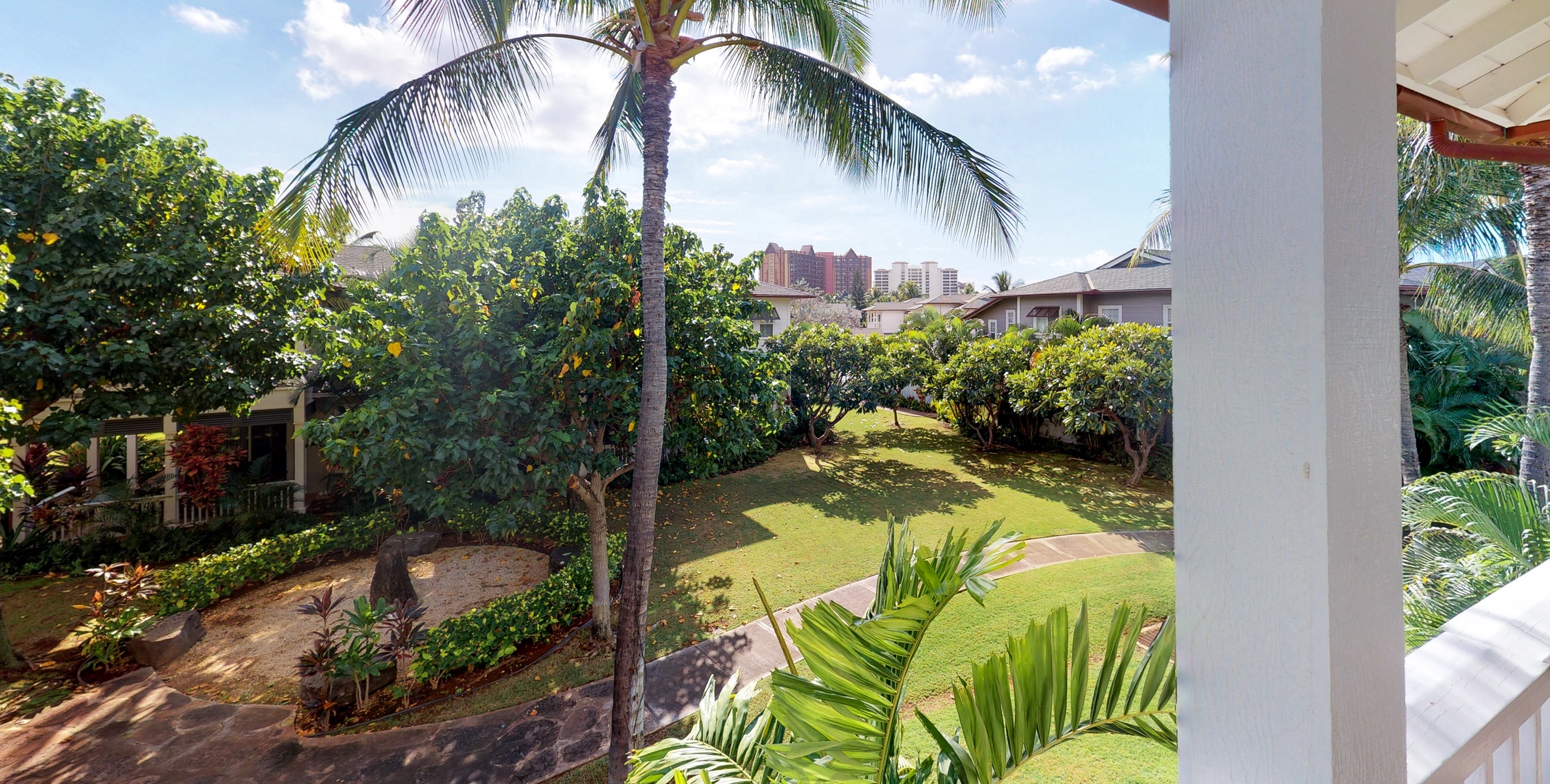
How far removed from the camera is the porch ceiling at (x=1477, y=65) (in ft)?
6.32

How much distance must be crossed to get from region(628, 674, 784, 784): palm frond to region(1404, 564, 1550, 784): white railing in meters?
1.32

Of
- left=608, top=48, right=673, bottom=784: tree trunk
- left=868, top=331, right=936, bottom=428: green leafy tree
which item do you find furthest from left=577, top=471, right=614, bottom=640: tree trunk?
left=868, top=331, right=936, bottom=428: green leafy tree

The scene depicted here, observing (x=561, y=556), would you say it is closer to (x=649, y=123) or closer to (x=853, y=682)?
(x=649, y=123)

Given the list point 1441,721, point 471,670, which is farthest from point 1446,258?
point 471,670

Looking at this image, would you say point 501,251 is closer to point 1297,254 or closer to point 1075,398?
point 1297,254

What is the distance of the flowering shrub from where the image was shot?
9.02 m

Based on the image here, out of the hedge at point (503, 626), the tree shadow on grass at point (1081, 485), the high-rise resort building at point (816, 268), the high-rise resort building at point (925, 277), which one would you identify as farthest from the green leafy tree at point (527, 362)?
the high-rise resort building at point (925, 277)

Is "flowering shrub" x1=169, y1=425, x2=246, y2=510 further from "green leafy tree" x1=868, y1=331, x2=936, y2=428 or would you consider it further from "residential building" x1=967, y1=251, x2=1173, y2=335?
"residential building" x1=967, y1=251, x2=1173, y2=335

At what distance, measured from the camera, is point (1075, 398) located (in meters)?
11.2

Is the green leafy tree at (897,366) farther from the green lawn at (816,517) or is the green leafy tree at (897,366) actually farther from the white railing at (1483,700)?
the white railing at (1483,700)

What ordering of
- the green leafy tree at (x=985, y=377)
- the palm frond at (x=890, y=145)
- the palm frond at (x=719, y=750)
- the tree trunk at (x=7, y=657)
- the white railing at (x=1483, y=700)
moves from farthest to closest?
the green leafy tree at (x=985, y=377)
the tree trunk at (x=7, y=657)
the palm frond at (x=890, y=145)
the palm frond at (x=719, y=750)
the white railing at (x=1483, y=700)

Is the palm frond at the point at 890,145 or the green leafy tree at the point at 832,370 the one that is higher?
the palm frond at the point at 890,145

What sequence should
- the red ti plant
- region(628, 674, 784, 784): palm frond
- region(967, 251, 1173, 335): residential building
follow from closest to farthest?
region(628, 674, 784, 784): palm frond < the red ti plant < region(967, 251, 1173, 335): residential building

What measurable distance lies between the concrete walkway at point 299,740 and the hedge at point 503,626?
0.68 m
